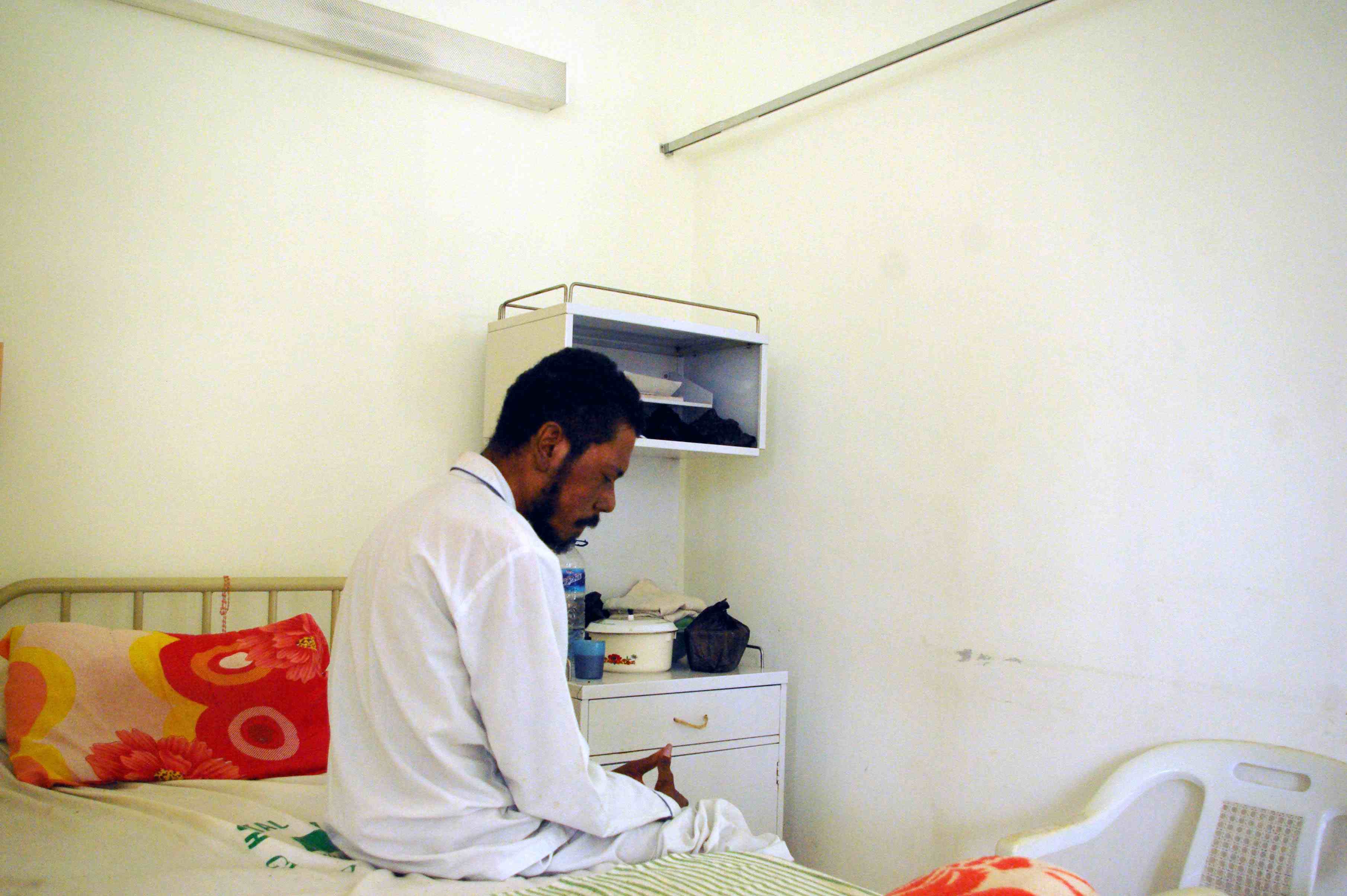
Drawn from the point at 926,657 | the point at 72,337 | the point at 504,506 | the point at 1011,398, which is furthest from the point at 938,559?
the point at 72,337

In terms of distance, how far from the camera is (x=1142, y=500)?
7.57 ft

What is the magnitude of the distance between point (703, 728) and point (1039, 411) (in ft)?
3.95

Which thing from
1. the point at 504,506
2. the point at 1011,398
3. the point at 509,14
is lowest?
the point at 504,506

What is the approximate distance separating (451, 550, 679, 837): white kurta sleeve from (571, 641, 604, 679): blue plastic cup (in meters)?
1.15

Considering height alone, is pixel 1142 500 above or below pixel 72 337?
below

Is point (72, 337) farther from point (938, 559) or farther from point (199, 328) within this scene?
point (938, 559)

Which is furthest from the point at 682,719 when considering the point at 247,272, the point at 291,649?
the point at 247,272

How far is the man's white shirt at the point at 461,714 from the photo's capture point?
1.62 m

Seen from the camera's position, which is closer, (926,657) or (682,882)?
(682,882)

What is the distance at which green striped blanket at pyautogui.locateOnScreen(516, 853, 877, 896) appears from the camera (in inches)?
59.3

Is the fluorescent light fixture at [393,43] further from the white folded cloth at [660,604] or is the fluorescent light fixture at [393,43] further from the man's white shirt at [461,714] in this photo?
the man's white shirt at [461,714]

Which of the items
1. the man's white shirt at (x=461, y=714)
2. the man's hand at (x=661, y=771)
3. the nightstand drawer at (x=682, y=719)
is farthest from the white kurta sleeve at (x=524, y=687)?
the nightstand drawer at (x=682, y=719)

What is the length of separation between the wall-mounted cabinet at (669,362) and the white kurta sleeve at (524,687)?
49.8 inches

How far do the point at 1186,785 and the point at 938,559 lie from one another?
2.59ft
